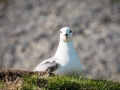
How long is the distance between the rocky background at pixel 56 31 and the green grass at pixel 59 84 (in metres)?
9.12

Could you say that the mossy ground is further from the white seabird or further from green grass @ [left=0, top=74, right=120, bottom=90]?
the white seabird

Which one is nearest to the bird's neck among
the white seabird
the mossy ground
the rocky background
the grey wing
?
the white seabird

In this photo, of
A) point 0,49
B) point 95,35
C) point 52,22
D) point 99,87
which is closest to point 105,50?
point 95,35

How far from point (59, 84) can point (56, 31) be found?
1083cm

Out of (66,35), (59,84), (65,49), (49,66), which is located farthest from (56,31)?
(59,84)

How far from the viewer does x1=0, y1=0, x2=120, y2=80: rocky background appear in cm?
1689

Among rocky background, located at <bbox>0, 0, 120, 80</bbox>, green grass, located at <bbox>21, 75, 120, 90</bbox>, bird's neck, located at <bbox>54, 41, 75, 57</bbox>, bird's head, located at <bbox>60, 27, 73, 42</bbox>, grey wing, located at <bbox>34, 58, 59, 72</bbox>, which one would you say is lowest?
green grass, located at <bbox>21, 75, 120, 90</bbox>

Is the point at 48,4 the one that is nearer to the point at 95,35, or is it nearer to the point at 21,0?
the point at 21,0

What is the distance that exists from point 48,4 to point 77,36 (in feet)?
5.79

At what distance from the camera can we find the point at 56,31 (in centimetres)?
1772

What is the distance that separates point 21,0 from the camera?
62.1 ft

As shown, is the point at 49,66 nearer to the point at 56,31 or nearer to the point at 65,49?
the point at 65,49

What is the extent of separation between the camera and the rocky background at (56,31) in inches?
665

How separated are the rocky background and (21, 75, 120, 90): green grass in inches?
359
